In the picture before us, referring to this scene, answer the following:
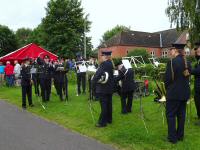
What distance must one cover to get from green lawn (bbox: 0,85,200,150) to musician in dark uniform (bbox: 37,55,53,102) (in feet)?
2.86

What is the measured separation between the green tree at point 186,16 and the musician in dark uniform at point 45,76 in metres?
18.1

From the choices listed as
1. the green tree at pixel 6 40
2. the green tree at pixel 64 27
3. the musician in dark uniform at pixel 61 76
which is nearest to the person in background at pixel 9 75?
the musician in dark uniform at pixel 61 76

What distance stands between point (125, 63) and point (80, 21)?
174ft

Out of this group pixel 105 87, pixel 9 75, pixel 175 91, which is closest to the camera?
pixel 175 91

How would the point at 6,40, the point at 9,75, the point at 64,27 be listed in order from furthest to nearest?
the point at 6,40
the point at 64,27
the point at 9,75

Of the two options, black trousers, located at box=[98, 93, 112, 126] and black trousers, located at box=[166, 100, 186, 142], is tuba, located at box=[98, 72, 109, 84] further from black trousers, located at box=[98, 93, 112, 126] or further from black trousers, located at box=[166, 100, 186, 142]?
black trousers, located at box=[166, 100, 186, 142]

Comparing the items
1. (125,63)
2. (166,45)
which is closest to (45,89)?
(125,63)

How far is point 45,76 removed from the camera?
17406mm

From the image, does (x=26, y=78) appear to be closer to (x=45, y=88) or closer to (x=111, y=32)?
(x=45, y=88)

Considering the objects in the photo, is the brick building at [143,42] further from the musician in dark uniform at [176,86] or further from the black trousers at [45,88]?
the musician in dark uniform at [176,86]

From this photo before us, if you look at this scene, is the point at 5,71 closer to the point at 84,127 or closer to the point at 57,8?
the point at 84,127

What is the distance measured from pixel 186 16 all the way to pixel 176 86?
90.7ft

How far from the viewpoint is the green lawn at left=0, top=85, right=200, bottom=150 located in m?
8.91

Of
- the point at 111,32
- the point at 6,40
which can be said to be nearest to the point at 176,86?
the point at 6,40
